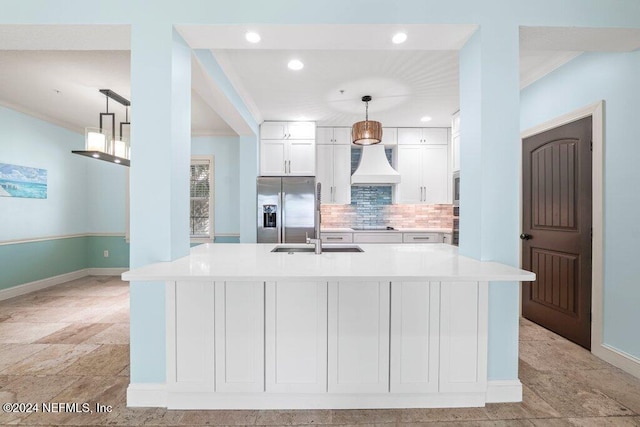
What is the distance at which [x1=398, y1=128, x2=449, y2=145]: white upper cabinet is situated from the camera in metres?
4.64

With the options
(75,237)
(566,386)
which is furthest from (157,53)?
(75,237)

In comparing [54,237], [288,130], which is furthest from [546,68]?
[54,237]

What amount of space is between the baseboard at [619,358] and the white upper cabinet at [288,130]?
3.84 metres

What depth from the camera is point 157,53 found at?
177 cm

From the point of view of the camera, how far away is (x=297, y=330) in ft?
5.58

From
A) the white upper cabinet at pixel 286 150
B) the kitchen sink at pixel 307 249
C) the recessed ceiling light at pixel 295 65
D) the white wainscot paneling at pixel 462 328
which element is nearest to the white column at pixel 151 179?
the kitchen sink at pixel 307 249

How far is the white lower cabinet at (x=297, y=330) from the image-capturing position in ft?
5.57

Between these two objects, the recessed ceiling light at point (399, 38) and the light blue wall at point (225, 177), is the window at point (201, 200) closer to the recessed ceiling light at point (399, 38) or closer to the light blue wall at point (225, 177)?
the light blue wall at point (225, 177)

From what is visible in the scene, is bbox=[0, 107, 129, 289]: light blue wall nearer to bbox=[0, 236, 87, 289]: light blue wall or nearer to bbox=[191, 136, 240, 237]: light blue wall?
bbox=[0, 236, 87, 289]: light blue wall

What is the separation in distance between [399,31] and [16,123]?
5014 millimetres

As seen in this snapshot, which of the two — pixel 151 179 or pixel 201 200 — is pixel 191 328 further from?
pixel 201 200

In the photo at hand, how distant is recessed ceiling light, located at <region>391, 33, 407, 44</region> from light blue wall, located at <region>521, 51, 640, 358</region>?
5.61 feet

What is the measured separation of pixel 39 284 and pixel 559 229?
6637mm

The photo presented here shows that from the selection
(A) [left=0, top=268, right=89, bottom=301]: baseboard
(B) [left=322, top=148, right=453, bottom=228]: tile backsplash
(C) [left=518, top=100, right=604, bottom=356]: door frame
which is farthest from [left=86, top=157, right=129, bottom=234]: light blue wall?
(C) [left=518, top=100, right=604, bottom=356]: door frame
